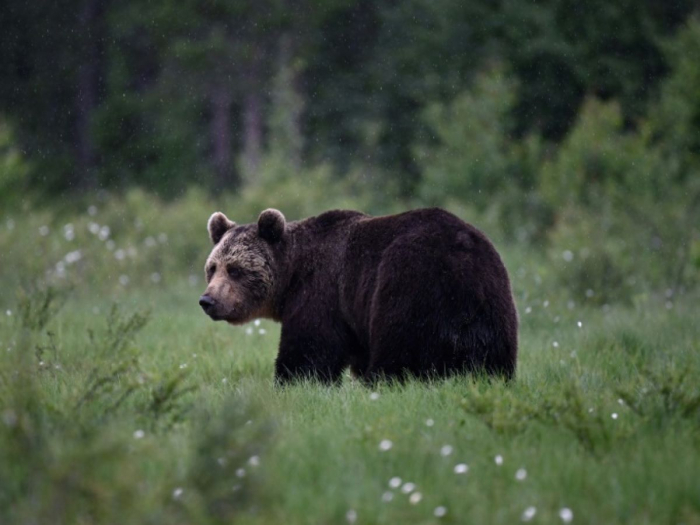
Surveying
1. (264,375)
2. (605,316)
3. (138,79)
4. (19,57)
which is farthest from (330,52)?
(264,375)

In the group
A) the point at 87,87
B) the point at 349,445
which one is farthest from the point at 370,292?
the point at 87,87

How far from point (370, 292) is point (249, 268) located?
121cm

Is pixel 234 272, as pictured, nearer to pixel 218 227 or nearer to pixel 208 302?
pixel 208 302

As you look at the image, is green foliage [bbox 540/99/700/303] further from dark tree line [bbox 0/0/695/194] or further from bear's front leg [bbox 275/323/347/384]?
bear's front leg [bbox 275/323/347/384]

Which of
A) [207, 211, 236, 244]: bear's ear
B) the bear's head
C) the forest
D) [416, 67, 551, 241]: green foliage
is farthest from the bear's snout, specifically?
[416, 67, 551, 241]: green foliage

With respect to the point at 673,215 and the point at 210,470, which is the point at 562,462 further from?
the point at 673,215

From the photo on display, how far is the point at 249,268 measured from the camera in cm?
705

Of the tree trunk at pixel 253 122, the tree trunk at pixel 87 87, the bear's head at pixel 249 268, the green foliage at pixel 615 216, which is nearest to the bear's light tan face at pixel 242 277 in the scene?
the bear's head at pixel 249 268

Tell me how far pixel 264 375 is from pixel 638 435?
3416mm

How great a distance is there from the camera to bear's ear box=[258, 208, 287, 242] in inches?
278

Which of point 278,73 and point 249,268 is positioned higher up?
point 249,268

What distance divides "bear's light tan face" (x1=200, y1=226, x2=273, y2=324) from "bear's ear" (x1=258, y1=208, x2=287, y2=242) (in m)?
0.07

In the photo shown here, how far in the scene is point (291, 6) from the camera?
2609cm

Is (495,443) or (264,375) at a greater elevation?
(495,443)
